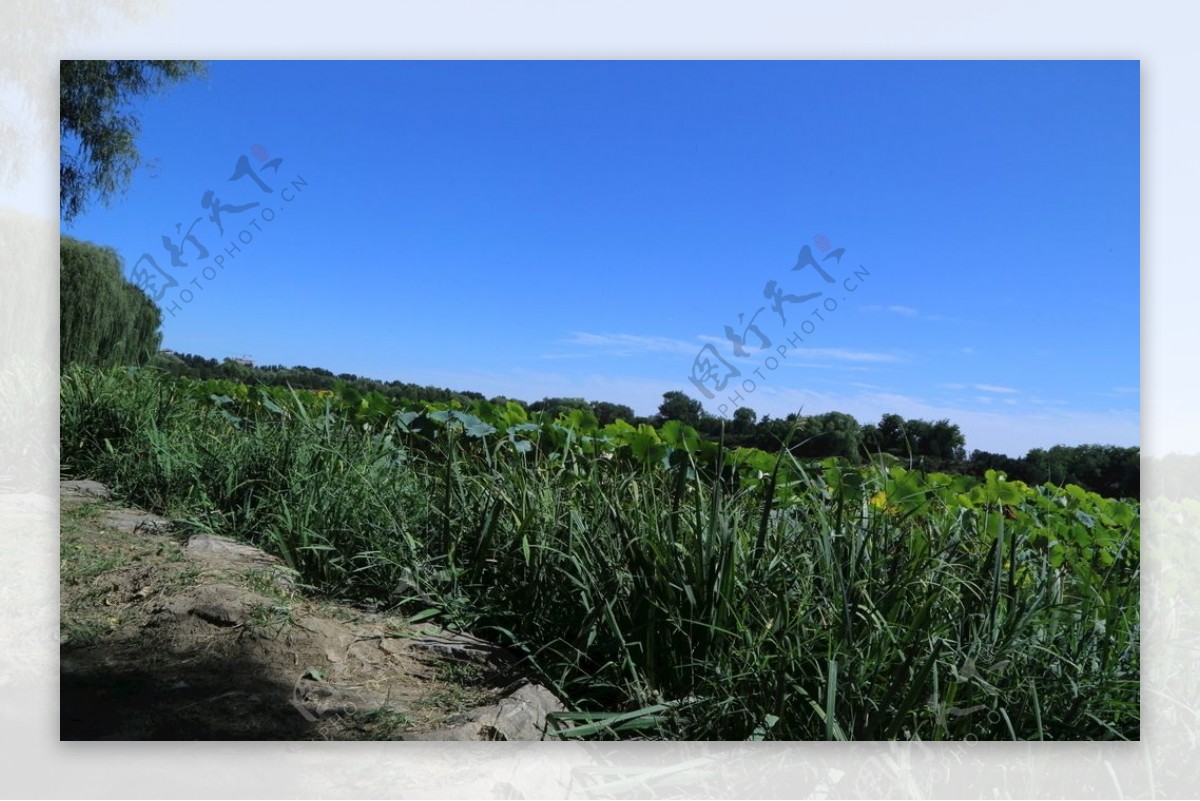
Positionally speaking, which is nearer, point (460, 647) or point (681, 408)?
point (460, 647)

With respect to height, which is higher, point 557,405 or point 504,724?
point 557,405

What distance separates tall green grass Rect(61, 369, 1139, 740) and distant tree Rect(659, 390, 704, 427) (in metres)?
0.12

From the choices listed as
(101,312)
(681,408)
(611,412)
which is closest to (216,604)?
(611,412)

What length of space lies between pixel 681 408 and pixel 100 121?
232 cm

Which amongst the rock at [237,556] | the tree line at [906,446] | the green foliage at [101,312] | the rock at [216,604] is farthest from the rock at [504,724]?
the green foliage at [101,312]

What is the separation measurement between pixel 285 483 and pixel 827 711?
2.08 metres

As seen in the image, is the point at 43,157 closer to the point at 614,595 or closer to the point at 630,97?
the point at 630,97

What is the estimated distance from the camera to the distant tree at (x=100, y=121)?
10.4 ft

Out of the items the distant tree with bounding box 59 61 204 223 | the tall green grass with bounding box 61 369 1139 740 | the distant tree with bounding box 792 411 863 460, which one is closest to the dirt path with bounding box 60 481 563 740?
the tall green grass with bounding box 61 369 1139 740

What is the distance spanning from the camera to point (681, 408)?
295 cm

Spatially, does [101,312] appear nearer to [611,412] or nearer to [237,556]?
[237,556]

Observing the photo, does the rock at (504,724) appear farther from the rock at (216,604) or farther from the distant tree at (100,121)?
the distant tree at (100,121)

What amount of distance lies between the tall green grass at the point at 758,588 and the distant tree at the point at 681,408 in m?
0.12

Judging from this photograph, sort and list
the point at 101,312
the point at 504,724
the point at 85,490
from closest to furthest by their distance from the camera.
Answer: the point at 504,724 < the point at 85,490 < the point at 101,312
